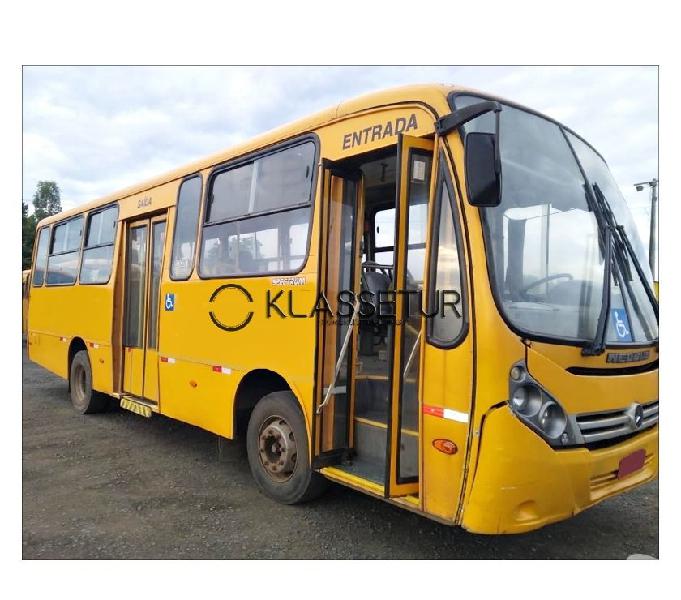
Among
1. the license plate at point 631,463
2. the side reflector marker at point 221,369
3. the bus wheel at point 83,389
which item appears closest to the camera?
the license plate at point 631,463

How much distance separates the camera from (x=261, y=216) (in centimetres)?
491

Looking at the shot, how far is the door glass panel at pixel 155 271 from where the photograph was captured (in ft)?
21.7

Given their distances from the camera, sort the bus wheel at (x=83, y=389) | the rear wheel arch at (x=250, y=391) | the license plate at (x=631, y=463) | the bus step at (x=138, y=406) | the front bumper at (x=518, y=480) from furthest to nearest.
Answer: the bus wheel at (x=83, y=389) < the bus step at (x=138, y=406) < the rear wheel arch at (x=250, y=391) < the license plate at (x=631, y=463) < the front bumper at (x=518, y=480)

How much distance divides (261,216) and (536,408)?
2.84 metres

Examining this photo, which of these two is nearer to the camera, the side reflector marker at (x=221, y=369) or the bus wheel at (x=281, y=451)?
the bus wheel at (x=281, y=451)

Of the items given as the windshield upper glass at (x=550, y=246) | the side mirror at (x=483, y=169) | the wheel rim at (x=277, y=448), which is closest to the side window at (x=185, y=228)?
the wheel rim at (x=277, y=448)

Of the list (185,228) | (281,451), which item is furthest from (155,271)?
(281,451)

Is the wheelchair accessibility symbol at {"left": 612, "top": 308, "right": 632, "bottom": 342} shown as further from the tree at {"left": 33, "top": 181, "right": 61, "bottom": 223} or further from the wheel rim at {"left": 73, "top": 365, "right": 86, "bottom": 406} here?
the tree at {"left": 33, "top": 181, "right": 61, "bottom": 223}

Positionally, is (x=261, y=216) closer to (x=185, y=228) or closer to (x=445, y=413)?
(x=185, y=228)

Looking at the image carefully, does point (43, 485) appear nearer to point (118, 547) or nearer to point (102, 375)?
point (118, 547)

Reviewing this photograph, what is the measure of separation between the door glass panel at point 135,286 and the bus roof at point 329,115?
Answer: 0.65 meters

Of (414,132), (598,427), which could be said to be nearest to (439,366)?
(598,427)

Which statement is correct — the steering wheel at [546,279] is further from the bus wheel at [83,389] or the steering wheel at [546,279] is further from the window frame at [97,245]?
the bus wheel at [83,389]

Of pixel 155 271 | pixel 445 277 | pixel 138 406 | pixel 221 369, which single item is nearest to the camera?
pixel 445 277
